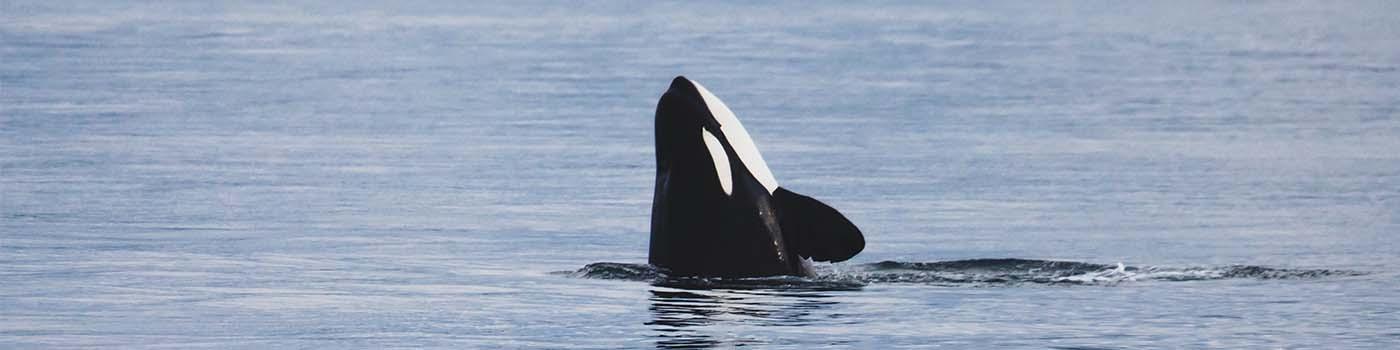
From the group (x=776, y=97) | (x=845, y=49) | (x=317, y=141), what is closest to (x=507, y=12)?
(x=845, y=49)

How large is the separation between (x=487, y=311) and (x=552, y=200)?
7237 millimetres

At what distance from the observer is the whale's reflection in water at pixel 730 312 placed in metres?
14.2

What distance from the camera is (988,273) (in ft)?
57.9

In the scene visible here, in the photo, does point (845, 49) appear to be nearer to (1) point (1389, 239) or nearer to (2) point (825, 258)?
(1) point (1389, 239)

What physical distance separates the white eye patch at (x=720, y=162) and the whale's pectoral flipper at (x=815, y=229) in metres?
0.31

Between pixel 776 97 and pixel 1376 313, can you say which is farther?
pixel 776 97

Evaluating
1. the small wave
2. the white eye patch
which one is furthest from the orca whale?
the small wave

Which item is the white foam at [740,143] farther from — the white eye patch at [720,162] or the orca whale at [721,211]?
the white eye patch at [720,162]

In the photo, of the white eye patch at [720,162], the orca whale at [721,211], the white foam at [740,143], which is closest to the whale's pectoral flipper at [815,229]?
the orca whale at [721,211]

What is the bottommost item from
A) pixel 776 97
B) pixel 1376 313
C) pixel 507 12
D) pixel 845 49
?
pixel 1376 313

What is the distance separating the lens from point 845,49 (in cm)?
5156

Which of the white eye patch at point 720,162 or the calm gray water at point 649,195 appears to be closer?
the calm gray water at point 649,195

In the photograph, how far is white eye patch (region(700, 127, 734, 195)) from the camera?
16188mm

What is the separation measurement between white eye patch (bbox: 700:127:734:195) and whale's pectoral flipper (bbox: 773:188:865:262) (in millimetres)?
309
